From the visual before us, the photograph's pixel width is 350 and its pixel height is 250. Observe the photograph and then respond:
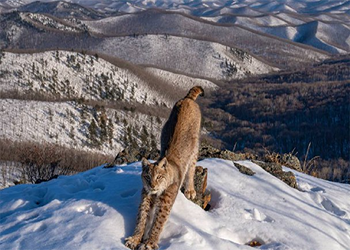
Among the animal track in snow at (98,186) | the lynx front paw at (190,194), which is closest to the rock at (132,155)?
the animal track in snow at (98,186)

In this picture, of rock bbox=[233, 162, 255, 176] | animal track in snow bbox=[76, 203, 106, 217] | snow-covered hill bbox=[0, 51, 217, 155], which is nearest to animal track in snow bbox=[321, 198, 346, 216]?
rock bbox=[233, 162, 255, 176]

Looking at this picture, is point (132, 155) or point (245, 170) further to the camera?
point (132, 155)

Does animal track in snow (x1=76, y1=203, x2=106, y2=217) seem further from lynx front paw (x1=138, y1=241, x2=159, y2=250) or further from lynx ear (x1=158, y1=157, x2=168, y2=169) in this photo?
lynx ear (x1=158, y1=157, x2=168, y2=169)

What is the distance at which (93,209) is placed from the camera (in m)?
7.11

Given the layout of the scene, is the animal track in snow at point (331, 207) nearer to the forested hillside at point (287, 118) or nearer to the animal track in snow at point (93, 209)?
the animal track in snow at point (93, 209)

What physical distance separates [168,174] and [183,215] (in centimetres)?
106

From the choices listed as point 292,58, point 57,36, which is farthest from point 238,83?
point 57,36

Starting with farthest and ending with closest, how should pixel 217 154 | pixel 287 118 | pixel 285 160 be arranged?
pixel 287 118
pixel 285 160
pixel 217 154

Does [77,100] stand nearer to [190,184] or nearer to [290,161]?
[290,161]

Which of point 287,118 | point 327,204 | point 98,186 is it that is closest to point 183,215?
point 98,186

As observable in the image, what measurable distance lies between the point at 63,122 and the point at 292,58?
130030mm

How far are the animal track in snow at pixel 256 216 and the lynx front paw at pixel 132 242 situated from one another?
2.83m

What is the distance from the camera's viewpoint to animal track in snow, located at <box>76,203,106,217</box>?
6.95 m

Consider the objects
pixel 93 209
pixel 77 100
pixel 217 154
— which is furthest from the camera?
pixel 77 100
